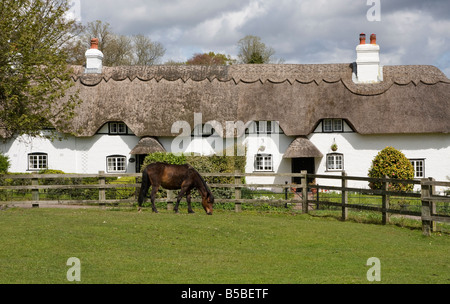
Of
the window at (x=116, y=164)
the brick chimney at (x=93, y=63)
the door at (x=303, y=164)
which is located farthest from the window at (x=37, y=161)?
the door at (x=303, y=164)

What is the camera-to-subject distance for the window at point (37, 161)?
3412cm

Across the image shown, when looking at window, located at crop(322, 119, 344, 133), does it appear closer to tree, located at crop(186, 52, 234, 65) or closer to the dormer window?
the dormer window

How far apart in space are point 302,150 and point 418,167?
283 inches

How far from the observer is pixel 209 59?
74500 millimetres

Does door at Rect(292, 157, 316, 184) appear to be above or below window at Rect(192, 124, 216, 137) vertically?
below

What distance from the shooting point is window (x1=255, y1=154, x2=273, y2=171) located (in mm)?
33812

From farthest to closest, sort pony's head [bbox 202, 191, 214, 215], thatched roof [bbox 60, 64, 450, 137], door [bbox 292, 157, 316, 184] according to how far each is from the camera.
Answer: door [bbox 292, 157, 316, 184] → thatched roof [bbox 60, 64, 450, 137] → pony's head [bbox 202, 191, 214, 215]

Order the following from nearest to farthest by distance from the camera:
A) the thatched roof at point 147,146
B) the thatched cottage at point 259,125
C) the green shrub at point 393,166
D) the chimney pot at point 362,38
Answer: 1. the green shrub at point 393,166
2. the thatched roof at point 147,146
3. the thatched cottage at point 259,125
4. the chimney pot at point 362,38

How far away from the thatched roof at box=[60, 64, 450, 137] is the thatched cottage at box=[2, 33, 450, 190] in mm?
59

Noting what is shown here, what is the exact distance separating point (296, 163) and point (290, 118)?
9.04 ft

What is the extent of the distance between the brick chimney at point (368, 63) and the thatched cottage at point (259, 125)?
3653mm

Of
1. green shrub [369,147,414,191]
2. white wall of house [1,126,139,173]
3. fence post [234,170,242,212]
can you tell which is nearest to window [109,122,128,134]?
white wall of house [1,126,139,173]

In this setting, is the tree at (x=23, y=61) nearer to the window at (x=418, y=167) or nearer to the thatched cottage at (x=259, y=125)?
the thatched cottage at (x=259, y=125)

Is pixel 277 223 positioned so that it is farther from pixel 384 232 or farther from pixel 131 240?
pixel 131 240
